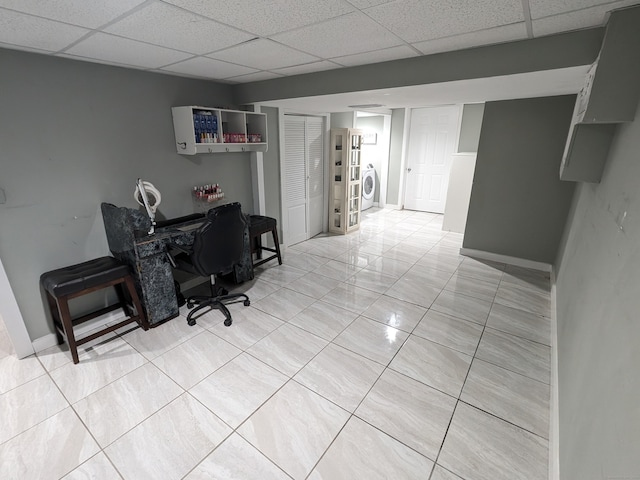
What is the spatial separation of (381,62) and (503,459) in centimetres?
280

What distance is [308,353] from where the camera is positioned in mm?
2385

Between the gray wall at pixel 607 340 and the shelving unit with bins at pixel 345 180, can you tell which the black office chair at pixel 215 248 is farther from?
the shelving unit with bins at pixel 345 180

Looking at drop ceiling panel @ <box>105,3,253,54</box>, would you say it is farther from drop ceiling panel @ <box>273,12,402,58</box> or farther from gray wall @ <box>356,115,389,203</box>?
gray wall @ <box>356,115,389,203</box>

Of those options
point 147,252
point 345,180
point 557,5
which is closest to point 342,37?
point 557,5

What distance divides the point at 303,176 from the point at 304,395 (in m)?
3.38

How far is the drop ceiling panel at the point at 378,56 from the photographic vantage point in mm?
2133

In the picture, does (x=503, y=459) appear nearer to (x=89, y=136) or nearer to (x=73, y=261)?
(x=73, y=261)

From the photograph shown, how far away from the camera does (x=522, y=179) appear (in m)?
3.70

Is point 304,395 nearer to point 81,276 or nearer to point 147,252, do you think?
point 147,252

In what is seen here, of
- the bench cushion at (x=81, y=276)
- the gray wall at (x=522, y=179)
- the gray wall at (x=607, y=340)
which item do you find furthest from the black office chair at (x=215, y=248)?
the gray wall at (x=522, y=179)

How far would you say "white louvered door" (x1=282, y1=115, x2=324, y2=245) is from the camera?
4371mm

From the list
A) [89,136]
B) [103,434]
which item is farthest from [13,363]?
[89,136]

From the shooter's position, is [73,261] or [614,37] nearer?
[614,37]

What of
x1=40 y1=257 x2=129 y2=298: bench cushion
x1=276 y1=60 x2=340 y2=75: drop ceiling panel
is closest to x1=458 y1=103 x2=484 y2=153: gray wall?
x1=276 y1=60 x2=340 y2=75: drop ceiling panel
